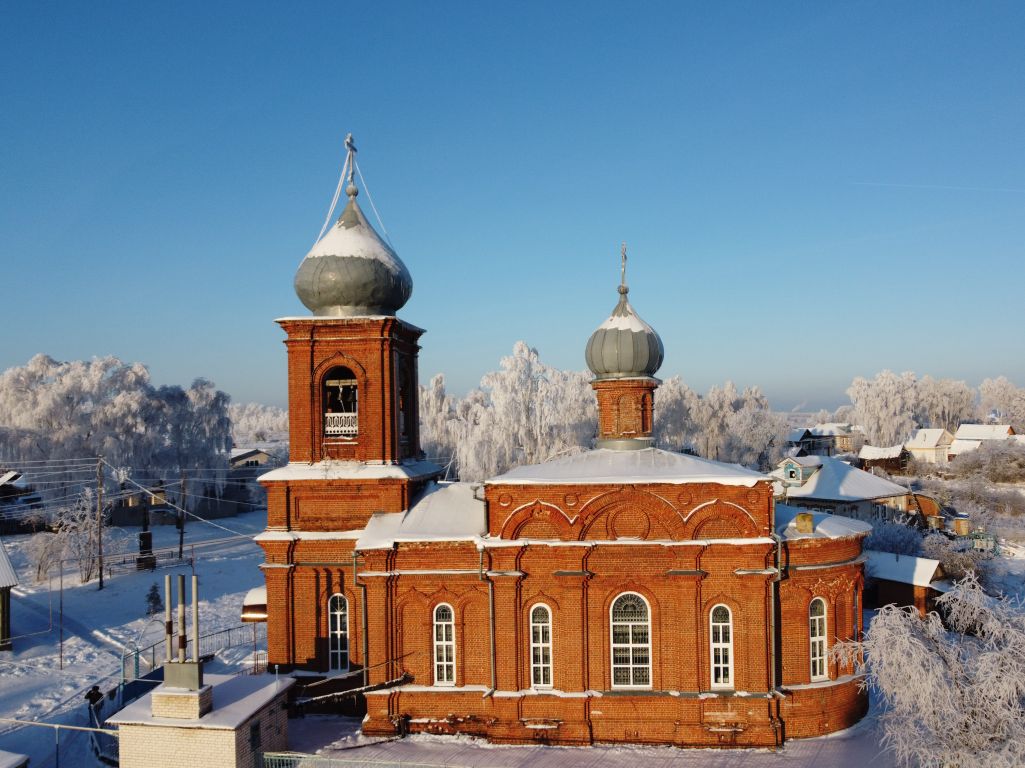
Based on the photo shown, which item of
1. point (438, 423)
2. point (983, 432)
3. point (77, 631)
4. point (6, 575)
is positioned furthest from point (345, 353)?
point (983, 432)

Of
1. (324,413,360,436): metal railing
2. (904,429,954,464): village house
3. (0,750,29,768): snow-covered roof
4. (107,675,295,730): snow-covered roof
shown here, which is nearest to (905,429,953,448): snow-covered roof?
(904,429,954,464): village house

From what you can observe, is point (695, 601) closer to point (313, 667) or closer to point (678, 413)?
point (313, 667)

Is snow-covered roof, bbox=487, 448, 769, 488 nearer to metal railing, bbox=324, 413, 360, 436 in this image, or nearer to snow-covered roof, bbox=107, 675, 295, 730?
metal railing, bbox=324, 413, 360, 436

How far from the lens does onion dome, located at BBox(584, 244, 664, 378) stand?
1736 centimetres

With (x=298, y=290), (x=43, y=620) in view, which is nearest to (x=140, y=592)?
(x=43, y=620)

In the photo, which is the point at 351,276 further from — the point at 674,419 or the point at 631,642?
the point at 674,419

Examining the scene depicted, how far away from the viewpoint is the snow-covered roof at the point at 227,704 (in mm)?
11352

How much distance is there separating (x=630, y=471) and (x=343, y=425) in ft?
20.4

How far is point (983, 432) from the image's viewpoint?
73.0 m

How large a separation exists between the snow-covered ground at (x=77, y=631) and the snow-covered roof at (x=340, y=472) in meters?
6.21

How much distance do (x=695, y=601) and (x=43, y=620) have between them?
21.6 metres

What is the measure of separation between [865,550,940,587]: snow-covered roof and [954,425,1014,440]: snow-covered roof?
53540mm

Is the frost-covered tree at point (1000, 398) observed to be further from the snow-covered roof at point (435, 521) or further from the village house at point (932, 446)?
the snow-covered roof at point (435, 521)

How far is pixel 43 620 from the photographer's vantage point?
2453 cm
